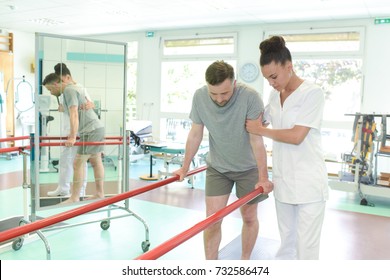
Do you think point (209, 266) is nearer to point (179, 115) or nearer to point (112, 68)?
point (112, 68)

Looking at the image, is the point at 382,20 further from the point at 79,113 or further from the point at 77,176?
the point at 77,176

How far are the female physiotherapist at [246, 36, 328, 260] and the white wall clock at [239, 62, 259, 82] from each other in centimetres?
576

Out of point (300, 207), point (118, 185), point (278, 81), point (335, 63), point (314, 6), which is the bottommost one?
point (118, 185)

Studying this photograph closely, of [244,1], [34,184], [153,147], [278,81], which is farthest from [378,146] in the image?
[34,184]

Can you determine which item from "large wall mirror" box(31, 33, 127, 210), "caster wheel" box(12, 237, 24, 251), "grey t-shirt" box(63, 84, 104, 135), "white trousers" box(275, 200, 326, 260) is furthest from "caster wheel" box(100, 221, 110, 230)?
"white trousers" box(275, 200, 326, 260)

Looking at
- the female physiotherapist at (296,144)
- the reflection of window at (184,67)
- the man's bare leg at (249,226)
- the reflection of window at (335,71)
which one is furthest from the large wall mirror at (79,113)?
the reflection of window at (184,67)

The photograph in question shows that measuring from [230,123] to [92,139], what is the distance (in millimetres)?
1794

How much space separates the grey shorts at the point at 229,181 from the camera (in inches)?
97.6

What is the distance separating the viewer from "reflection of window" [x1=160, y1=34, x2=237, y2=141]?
8.34m

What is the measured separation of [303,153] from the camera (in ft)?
6.81

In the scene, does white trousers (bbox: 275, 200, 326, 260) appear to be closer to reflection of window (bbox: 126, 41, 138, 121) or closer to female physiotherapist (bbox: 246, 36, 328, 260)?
female physiotherapist (bbox: 246, 36, 328, 260)

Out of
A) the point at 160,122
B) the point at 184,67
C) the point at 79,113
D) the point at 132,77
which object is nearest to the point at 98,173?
the point at 79,113

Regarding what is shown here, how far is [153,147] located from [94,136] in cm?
239

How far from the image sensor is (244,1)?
5922 mm
